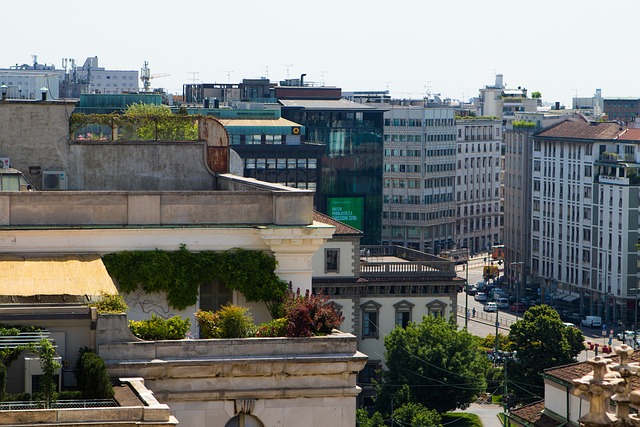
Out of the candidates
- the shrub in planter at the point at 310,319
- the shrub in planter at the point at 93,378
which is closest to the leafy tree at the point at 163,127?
the shrub in planter at the point at 310,319

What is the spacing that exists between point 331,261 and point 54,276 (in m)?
89.7

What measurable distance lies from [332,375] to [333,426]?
106 cm

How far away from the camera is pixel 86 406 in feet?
107

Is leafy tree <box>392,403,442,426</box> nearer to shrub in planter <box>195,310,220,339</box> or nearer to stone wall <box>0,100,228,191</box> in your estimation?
stone wall <box>0,100,228,191</box>

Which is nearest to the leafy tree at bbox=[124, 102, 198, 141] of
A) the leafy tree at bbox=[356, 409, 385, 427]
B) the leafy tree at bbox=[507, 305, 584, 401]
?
the leafy tree at bbox=[356, 409, 385, 427]

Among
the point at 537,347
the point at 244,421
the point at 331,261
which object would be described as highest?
the point at 244,421

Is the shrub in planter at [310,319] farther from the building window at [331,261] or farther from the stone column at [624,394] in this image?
the building window at [331,261]

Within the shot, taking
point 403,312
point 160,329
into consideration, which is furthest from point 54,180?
point 403,312

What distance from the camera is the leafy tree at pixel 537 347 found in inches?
4894

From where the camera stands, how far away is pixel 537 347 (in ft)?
419

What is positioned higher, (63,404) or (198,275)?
(198,275)

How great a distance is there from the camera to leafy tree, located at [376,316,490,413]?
12088 cm

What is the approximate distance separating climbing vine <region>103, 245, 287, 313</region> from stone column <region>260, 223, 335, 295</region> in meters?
0.26

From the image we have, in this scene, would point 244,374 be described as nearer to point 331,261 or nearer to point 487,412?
point 487,412
